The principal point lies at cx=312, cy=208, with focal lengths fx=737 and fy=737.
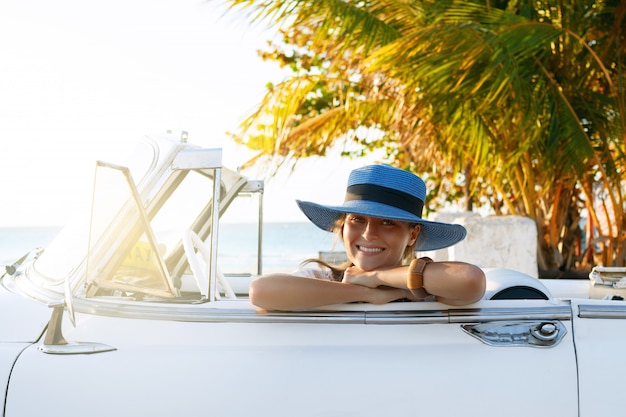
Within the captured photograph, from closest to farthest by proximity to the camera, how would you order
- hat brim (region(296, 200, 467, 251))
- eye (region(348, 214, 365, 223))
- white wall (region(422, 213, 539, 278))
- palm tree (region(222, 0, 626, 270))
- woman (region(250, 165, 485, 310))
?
woman (region(250, 165, 485, 310)) < hat brim (region(296, 200, 467, 251)) < eye (region(348, 214, 365, 223)) < palm tree (region(222, 0, 626, 270)) < white wall (region(422, 213, 539, 278))

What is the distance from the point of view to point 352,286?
235cm

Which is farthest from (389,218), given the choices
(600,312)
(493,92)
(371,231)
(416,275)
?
(493,92)

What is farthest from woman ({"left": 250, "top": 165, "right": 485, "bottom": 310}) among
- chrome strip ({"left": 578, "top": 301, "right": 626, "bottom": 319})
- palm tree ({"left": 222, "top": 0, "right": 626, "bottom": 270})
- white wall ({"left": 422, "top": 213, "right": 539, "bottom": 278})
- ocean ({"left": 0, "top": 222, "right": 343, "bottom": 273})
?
ocean ({"left": 0, "top": 222, "right": 343, "bottom": 273})

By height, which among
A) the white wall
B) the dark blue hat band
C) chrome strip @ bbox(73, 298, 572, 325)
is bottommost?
chrome strip @ bbox(73, 298, 572, 325)

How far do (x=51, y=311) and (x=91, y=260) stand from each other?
221 mm

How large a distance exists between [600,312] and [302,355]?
93 centimetres

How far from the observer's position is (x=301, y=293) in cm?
228

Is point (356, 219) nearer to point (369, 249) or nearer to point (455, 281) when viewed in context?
point (369, 249)

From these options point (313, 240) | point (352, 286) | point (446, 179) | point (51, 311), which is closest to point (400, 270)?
point (352, 286)

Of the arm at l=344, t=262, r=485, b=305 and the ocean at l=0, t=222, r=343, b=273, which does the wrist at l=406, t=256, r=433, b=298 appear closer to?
the arm at l=344, t=262, r=485, b=305

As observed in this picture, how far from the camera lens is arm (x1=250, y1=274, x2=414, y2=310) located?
2285mm

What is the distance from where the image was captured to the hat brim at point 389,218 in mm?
2490

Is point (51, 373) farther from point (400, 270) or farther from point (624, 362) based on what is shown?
point (624, 362)

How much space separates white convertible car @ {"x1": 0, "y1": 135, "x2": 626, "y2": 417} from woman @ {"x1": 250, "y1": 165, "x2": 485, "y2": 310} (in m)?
0.06
